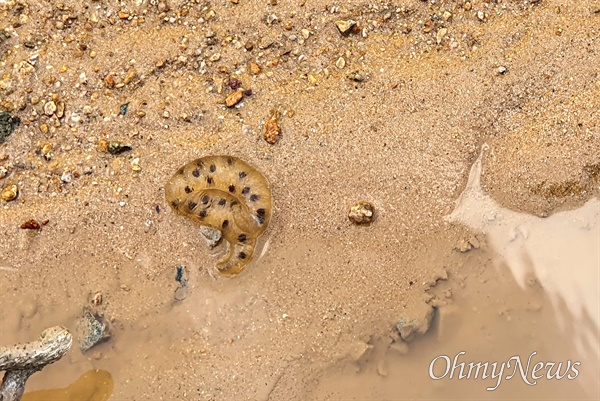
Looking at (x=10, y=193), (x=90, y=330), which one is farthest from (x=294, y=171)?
(x=10, y=193)

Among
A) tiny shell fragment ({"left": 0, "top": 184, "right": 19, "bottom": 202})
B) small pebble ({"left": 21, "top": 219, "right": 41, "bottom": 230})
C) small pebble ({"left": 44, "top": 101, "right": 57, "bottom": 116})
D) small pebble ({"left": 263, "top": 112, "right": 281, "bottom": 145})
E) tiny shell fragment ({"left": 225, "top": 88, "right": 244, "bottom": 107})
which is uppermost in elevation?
small pebble ({"left": 44, "top": 101, "right": 57, "bottom": 116})

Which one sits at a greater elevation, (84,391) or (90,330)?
(90,330)

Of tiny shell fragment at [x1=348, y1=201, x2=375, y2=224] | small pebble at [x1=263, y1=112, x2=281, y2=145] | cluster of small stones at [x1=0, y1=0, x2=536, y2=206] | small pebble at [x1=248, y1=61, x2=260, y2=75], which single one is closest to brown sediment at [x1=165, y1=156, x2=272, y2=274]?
small pebble at [x1=263, y1=112, x2=281, y2=145]

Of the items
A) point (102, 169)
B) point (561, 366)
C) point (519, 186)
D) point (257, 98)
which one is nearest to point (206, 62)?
point (257, 98)

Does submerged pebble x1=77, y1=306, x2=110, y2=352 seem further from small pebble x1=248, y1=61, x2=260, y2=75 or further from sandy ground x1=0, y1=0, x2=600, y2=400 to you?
small pebble x1=248, y1=61, x2=260, y2=75

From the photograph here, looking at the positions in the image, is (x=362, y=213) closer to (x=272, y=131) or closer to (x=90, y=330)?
(x=272, y=131)

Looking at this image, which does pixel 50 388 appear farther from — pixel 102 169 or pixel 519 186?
pixel 519 186

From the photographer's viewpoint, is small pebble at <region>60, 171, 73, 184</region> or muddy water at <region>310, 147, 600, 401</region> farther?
small pebble at <region>60, 171, 73, 184</region>
